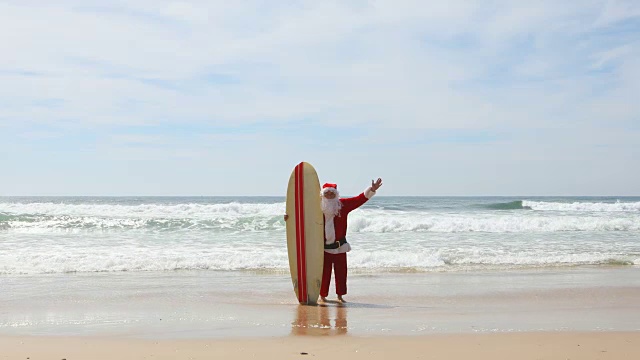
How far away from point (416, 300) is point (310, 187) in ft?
5.89

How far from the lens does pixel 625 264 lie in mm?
11344

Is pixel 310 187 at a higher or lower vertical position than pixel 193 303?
higher

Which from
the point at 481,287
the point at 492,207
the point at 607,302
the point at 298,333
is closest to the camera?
the point at 298,333

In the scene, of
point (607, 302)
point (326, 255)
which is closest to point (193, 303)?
point (326, 255)

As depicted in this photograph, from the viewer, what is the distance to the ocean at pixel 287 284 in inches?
233

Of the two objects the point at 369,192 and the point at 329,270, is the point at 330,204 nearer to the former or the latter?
the point at 369,192

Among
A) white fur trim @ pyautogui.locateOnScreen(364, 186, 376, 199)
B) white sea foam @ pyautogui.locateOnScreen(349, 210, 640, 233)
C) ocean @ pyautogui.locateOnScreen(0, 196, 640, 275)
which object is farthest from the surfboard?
white sea foam @ pyautogui.locateOnScreen(349, 210, 640, 233)

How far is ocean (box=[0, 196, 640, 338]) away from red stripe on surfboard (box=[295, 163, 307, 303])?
0.23 metres

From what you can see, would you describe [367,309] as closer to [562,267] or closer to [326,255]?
[326,255]

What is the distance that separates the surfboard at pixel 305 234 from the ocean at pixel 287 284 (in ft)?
1.02

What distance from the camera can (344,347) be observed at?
4.83 meters

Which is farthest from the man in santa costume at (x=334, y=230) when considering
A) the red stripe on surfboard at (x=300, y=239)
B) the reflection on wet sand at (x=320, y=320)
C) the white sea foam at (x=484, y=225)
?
the white sea foam at (x=484, y=225)

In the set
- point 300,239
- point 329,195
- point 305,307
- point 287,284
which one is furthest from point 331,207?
point 287,284

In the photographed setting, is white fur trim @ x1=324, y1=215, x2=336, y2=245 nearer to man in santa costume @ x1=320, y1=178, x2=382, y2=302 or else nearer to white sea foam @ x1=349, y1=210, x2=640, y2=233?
man in santa costume @ x1=320, y1=178, x2=382, y2=302
